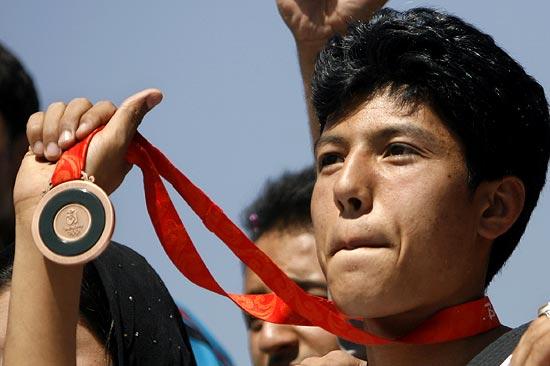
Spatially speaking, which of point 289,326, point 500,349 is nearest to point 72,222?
point 500,349

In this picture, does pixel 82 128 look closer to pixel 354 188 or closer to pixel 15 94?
pixel 354 188

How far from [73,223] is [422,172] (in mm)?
772

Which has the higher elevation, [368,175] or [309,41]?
[309,41]

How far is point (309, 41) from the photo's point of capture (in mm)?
4230

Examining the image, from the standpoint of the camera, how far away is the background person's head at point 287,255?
15.9 feet

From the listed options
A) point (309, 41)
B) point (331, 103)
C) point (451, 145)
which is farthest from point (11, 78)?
point (451, 145)

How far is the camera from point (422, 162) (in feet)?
10.8

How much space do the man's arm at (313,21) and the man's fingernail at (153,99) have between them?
812 mm

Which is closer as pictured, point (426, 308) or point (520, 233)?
point (426, 308)

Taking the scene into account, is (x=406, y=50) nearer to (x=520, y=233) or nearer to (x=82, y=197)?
(x=520, y=233)

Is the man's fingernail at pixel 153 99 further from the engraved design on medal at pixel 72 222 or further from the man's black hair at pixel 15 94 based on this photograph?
the man's black hair at pixel 15 94

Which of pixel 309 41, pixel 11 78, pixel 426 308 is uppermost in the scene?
pixel 11 78

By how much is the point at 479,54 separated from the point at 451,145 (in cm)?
24

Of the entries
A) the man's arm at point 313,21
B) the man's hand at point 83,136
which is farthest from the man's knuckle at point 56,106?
the man's arm at point 313,21
